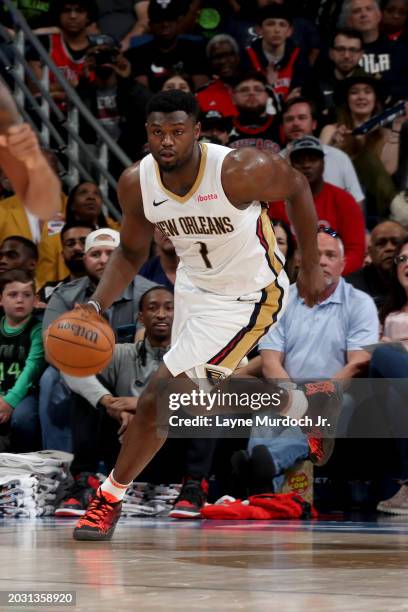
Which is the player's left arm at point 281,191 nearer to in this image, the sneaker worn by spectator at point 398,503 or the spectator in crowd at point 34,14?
the sneaker worn by spectator at point 398,503

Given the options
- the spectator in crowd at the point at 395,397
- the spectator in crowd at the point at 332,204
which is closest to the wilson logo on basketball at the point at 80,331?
the spectator in crowd at the point at 395,397

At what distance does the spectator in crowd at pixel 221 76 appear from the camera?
9133 millimetres

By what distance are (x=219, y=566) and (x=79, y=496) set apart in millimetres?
2614

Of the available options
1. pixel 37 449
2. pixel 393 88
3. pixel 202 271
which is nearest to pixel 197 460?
pixel 37 449

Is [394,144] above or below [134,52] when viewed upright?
below

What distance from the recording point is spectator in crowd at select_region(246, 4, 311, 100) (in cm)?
931

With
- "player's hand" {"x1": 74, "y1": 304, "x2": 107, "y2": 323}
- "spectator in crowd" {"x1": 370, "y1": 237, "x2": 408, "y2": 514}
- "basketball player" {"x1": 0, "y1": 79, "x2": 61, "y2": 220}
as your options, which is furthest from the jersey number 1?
"basketball player" {"x1": 0, "y1": 79, "x2": 61, "y2": 220}

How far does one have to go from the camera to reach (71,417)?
6.04 meters

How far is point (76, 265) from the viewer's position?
23.2ft

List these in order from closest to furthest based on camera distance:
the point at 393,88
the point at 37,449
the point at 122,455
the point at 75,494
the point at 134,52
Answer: the point at 122,455, the point at 75,494, the point at 37,449, the point at 393,88, the point at 134,52

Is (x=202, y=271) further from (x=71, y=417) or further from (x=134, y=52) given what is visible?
(x=134, y=52)

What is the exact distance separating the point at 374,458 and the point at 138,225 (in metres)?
2.20

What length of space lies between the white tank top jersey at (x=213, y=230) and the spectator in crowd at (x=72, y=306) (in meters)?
1.87

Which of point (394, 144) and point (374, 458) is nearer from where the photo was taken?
point (374, 458)
